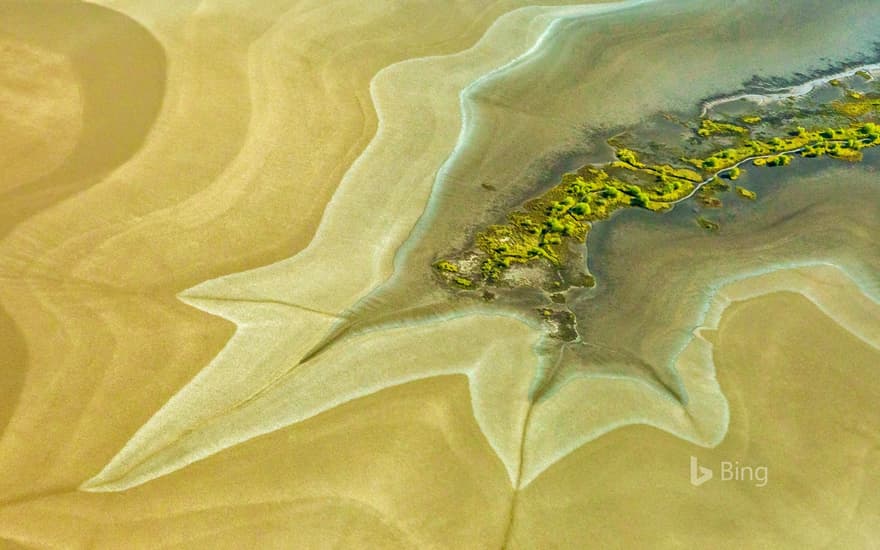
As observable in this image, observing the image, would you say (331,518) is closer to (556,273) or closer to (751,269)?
(556,273)

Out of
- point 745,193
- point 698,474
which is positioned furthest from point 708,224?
point 698,474

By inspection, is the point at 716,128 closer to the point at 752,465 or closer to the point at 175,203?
the point at 752,465

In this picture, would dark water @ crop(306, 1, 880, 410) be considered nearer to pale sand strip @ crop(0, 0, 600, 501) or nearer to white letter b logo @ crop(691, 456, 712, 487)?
white letter b logo @ crop(691, 456, 712, 487)

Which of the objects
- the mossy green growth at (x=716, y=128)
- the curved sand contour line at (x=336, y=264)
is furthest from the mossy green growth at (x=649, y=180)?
the curved sand contour line at (x=336, y=264)

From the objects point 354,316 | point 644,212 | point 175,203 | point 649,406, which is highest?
point 175,203

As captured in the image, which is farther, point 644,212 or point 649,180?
point 649,180

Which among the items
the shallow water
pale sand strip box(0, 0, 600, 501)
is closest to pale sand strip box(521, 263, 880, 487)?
the shallow water

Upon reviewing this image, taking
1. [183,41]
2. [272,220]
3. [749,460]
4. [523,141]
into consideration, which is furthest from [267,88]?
[749,460]
